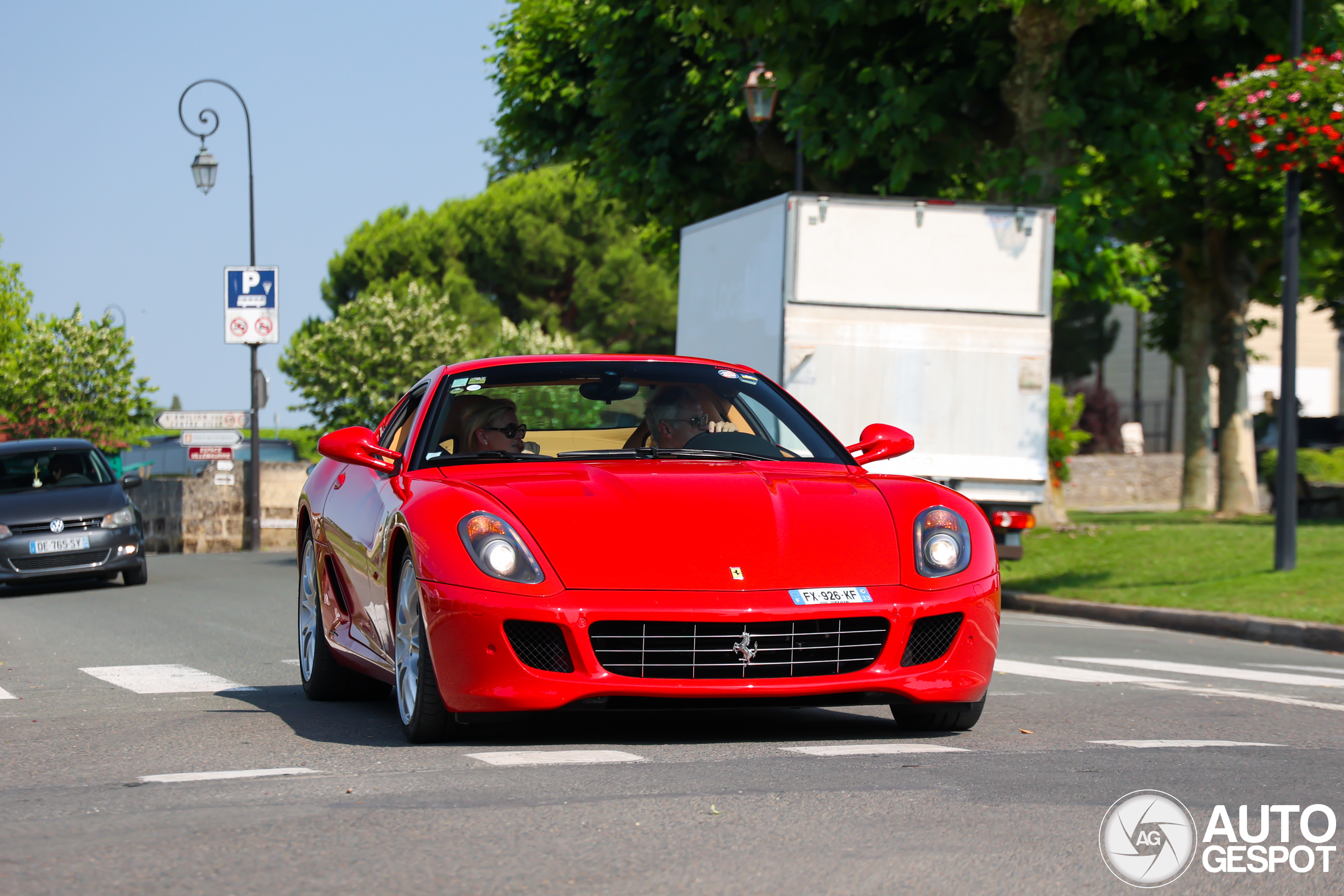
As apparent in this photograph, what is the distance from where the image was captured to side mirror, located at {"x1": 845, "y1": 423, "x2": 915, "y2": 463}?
6.61 meters

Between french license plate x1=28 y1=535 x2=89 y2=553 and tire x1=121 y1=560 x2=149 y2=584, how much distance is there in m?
0.79

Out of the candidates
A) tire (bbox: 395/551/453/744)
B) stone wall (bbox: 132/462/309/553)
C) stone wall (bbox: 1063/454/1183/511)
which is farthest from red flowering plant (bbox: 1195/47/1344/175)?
stone wall (bbox: 1063/454/1183/511)

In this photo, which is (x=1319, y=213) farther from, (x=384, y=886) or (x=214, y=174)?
(x=384, y=886)

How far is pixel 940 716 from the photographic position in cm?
619

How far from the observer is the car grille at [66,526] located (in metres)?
18.5

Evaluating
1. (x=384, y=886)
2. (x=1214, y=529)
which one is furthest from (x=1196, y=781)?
(x=1214, y=529)

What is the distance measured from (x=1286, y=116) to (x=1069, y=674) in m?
8.45

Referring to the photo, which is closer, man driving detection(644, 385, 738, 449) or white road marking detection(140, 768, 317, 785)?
white road marking detection(140, 768, 317, 785)

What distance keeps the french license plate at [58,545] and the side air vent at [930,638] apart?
48.1 ft

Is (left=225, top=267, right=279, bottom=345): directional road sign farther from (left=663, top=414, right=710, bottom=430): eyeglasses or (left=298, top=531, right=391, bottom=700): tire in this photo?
A: (left=663, top=414, right=710, bottom=430): eyeglasses

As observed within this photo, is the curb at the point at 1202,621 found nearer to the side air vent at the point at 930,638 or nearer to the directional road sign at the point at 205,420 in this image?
the side air vent at the point at 930,638

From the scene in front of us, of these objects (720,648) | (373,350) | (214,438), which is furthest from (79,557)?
(373,350)

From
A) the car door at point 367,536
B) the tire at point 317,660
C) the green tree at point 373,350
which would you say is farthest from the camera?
the green tree at point 373,350

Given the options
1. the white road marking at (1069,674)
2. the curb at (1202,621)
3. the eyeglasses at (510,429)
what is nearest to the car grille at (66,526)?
the curb at (1202,621)
